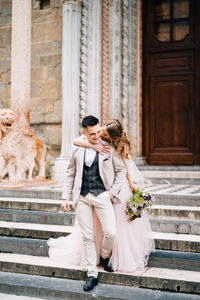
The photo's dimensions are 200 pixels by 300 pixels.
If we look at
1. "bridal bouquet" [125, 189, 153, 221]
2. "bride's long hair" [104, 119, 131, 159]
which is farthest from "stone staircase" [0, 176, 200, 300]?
"bride's long hair" [104, 119, 131, 159]

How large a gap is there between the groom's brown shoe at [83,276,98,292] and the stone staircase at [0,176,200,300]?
5 cm

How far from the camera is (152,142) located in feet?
29.5

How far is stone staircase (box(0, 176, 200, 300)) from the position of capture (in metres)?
3.58

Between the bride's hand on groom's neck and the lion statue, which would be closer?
the bride's hand on groom's neck

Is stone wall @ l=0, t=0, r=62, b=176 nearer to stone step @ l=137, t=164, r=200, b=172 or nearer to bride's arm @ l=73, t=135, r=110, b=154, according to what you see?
stone step @ l=137, t=164, r=200, b=172

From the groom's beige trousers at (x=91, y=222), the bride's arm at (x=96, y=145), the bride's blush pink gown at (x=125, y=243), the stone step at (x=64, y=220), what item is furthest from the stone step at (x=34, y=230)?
the bride's arm at (x=96, y=145)

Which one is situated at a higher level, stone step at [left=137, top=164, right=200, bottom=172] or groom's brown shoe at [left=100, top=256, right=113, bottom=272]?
stone step at [left=137, top=164, right=200, bottom=172]

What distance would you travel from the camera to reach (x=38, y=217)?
520 centimetres

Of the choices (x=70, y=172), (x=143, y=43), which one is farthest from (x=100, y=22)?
(x=70, y=172)

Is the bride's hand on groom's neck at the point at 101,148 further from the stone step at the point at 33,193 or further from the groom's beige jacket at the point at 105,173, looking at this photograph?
the stone step at the point at 33,193

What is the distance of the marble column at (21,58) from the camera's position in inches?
287

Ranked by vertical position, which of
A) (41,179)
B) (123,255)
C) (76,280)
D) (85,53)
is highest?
(85,53)

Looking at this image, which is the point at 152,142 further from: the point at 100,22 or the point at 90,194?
the point at 90,194

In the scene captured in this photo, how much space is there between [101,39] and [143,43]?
44.1 inches
